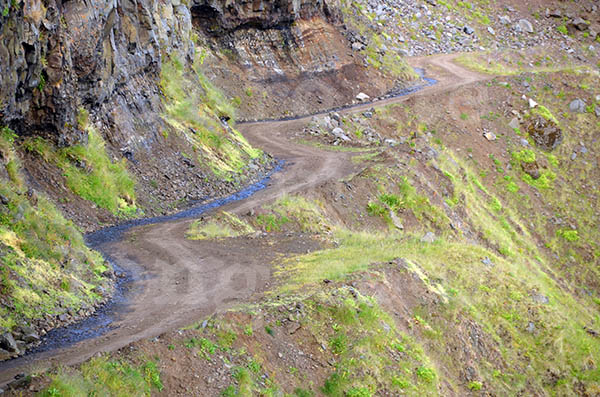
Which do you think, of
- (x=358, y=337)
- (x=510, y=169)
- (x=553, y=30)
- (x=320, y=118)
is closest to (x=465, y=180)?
(x=510, y=169)

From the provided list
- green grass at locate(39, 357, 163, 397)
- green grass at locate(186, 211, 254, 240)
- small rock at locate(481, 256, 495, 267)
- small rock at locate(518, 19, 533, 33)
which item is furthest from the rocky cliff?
small rock at locate(518, 19, 533, 33)

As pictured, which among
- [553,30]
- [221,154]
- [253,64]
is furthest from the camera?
[553,30]

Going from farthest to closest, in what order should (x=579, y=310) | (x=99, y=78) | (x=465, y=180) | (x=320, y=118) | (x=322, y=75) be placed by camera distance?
(x=322, y=75) < (x=320, y=118) < (x=465, y=180) < (x=579, y=310) < (x=99, y=78)

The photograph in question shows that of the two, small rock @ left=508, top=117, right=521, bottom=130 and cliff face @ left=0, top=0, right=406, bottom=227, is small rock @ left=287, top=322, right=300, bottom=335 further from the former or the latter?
small rock @ left=508, top=117, right=521, bottom=130

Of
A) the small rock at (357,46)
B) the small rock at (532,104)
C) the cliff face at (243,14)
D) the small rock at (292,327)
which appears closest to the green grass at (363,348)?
the small rock at (292,327)

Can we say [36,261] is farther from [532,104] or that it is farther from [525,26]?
[525,26]

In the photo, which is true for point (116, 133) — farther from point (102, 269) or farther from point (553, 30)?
point (553, 30)
